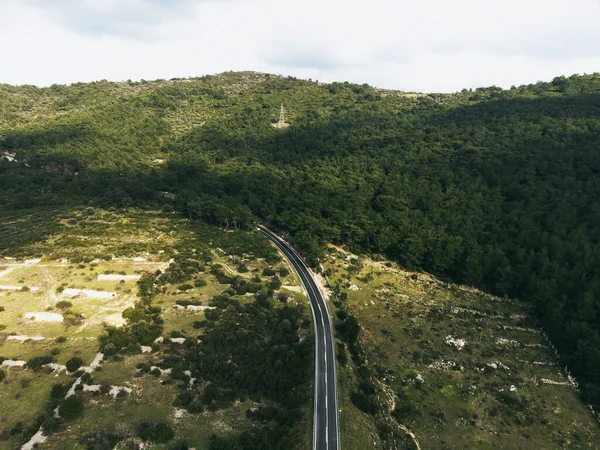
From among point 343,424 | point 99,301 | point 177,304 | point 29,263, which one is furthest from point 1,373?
point 343,424

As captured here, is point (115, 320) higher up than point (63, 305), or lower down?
lower down

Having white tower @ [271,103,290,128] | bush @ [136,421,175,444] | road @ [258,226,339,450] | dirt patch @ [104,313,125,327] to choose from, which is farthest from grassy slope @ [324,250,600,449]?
white tower @ [271,103,290,128]

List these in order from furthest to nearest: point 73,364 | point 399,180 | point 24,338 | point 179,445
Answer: point 399,180 → point 24,338 → point 73,364 → point 179,445

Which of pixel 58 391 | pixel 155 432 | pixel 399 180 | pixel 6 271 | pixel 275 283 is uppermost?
pixel 399 180

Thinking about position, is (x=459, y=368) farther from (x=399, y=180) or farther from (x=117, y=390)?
(x=399, y=180)

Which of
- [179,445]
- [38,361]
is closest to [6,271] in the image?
[38,361]

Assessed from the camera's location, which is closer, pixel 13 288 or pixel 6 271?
pixel 13 288

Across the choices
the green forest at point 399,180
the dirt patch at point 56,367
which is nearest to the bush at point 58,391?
A: the dirt patch at point 56,367
